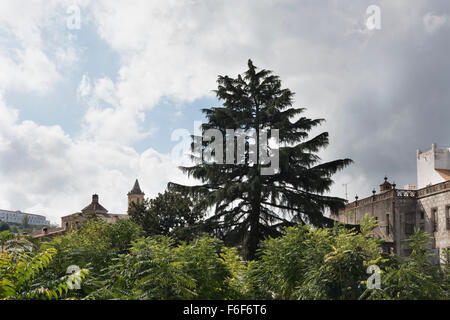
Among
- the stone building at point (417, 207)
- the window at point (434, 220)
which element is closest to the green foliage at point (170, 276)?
the stone building at point (417, 207)

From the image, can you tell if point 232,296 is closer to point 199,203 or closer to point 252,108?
point 199,203

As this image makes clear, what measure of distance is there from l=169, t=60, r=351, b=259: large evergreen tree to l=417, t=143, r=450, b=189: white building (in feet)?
79.5

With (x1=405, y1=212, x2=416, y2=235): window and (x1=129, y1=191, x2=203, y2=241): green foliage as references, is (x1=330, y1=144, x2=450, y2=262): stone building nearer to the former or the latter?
(x1=405, y1=212, x2=416, y2=235): window

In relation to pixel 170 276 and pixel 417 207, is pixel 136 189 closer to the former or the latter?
pixel 417 207

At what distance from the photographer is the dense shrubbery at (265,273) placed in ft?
20.6

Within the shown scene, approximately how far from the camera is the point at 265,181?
20.0 meters

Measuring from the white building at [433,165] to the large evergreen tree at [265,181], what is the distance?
24244 millimetres

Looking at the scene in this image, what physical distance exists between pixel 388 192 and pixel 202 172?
73.4 feet

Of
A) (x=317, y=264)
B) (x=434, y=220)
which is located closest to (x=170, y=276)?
(x=317, y=264)

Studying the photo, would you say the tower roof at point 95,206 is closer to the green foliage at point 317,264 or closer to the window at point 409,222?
the window at point 409,222

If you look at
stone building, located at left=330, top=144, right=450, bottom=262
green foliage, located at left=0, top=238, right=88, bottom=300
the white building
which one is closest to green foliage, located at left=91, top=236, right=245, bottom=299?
green foliage, located at left=0, top=238, right=88, bottom=300

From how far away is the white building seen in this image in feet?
133

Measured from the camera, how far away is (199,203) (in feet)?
65.3

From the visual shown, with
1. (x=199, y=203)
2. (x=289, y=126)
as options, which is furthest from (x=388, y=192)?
(x=199, y=203)
